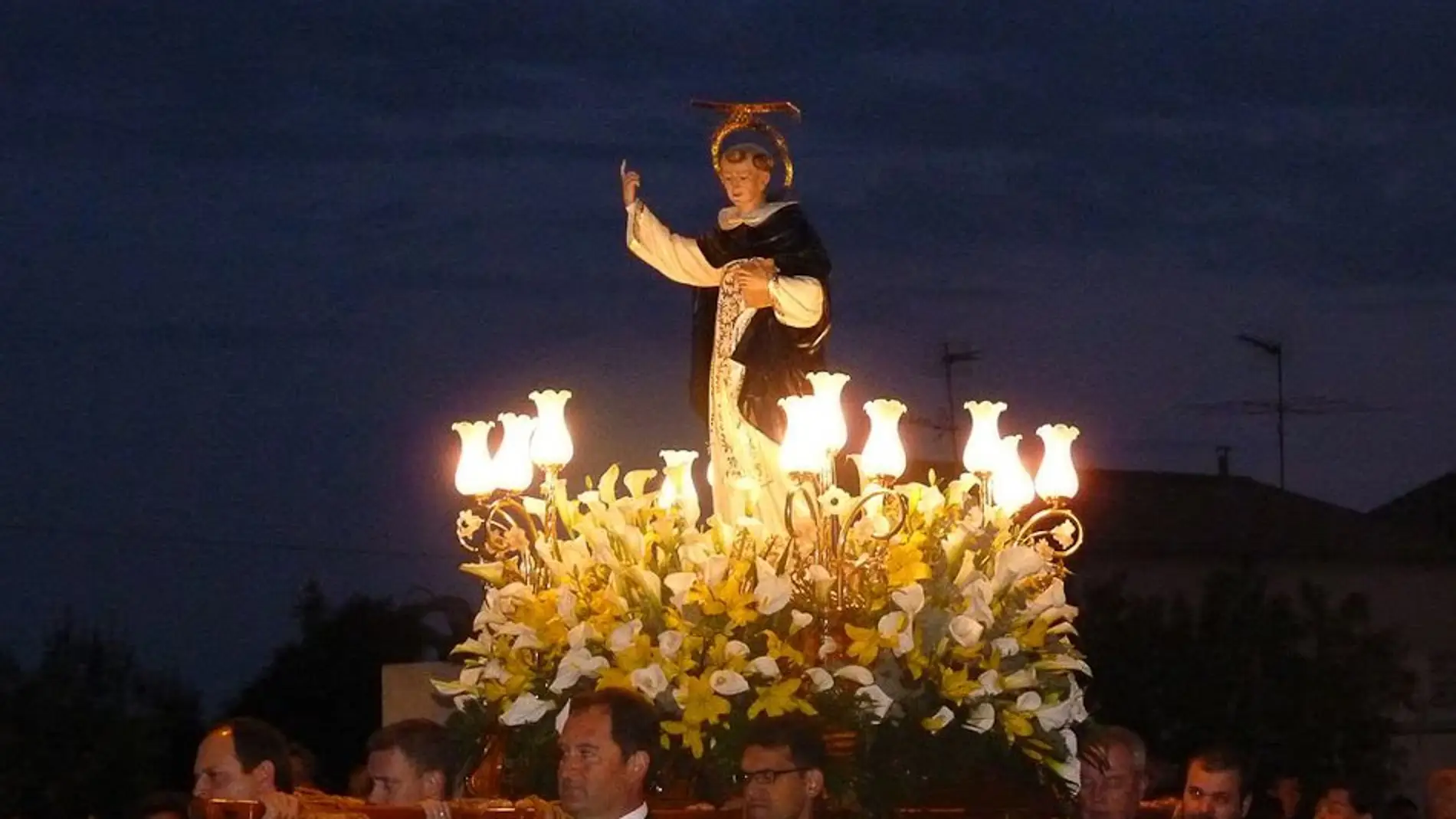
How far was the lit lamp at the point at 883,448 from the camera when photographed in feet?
27.9

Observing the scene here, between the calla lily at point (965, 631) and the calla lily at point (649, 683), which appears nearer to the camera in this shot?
the calla lily at point (649, 683)

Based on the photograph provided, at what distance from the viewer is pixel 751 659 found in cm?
815

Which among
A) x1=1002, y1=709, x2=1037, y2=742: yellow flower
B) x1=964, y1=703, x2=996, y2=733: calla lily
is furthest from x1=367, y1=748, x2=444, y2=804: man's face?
x1=1002, y1=709, x2=1037, y2=742: yellow flower

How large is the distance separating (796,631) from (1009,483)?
1.13m

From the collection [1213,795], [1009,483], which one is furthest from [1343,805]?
[1009,483]

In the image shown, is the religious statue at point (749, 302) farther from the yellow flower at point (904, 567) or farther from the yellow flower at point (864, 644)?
the yellow flower at point (864, 644)

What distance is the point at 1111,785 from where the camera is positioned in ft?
28.5

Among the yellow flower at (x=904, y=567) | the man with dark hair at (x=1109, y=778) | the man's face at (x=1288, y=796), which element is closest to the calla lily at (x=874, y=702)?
the yellow flower at (x=904, y=567)

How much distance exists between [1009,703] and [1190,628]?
782 inches

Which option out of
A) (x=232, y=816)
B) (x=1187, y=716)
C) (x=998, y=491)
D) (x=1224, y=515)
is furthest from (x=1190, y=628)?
(x=232, y=816)

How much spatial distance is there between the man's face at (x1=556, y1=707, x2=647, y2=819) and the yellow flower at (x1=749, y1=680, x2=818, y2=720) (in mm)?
1099

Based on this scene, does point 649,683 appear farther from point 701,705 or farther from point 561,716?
point 561,716

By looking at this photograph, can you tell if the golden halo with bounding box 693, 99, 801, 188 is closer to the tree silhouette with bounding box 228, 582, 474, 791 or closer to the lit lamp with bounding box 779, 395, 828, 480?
the lit lamp with bounding box 779, 395, 828, 480

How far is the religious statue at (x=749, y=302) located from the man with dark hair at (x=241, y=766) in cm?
234
